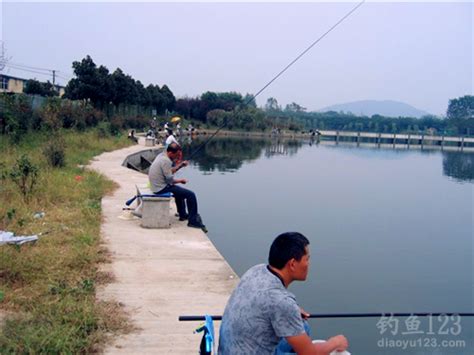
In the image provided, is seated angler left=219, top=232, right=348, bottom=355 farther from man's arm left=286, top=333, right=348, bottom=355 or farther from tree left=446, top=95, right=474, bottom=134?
tree left=446, top=95, right=474, bottom=134

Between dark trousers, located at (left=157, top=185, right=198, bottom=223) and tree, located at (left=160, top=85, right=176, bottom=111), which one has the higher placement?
tree, located at (left=160, top=85, right=176, bottom=111)

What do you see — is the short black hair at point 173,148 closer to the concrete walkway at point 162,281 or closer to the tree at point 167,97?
the concrete walkway at point 162,281

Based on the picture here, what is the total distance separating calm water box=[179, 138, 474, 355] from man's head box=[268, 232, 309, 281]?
10.2ft

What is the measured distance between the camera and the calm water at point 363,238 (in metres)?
6.22

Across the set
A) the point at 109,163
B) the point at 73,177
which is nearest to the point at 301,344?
the point at 73,177

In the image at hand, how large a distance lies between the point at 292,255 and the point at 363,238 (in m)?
8.49

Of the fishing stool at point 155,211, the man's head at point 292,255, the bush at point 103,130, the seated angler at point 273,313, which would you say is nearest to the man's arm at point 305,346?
the seated angler at point 273,313

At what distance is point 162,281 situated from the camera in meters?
5.48

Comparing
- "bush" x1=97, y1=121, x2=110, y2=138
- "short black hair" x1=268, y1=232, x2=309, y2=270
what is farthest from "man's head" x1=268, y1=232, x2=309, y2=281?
"bush" x1=97, y1=121, x2=110, y2=138

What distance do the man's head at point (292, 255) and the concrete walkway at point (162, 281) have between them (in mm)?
1580

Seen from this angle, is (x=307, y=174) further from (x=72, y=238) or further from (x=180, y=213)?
(x=72, y=238)

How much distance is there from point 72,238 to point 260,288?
435cm

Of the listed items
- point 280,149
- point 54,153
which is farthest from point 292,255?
point 280,149

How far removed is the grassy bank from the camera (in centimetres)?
375
